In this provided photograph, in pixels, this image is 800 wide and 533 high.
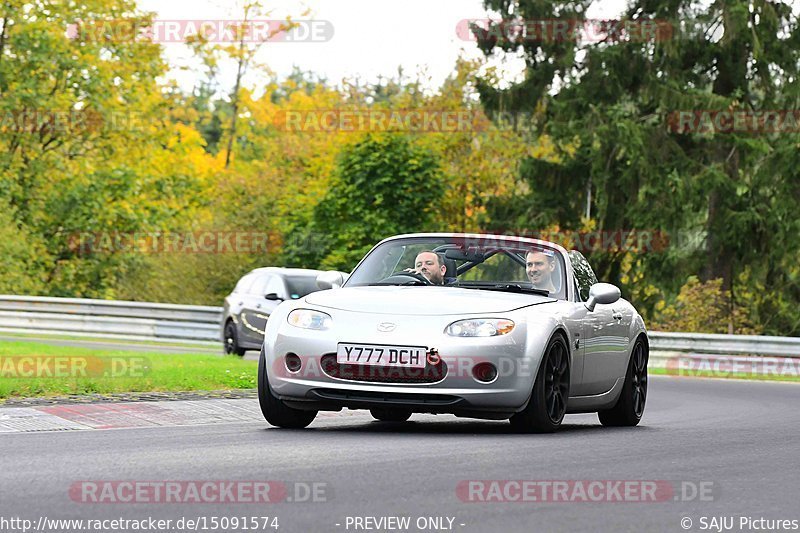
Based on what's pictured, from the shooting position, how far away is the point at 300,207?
52.2 m

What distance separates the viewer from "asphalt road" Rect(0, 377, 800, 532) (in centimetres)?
701

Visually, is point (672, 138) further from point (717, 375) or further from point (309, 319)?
point (309, 319)

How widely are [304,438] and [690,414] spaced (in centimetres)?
603

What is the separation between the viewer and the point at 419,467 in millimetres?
8750

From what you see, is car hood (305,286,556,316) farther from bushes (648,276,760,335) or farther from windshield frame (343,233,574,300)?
bushes (648,276,760,335)

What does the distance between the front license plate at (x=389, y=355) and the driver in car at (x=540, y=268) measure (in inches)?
72.2

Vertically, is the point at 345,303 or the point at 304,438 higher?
the point at 345,303

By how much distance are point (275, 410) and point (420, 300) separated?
1.42 m

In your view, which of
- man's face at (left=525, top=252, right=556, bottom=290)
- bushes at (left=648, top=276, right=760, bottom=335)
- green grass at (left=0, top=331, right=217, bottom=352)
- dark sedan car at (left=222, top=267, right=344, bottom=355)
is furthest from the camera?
bushes at (left=648, top=276, right=760, bottom=335)

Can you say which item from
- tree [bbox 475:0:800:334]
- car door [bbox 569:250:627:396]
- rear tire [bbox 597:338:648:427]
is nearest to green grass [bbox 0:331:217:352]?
tree [bbox 475:0:800:334]

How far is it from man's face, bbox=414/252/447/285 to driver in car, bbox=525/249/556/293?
2.30 ft

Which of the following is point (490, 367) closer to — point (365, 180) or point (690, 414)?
point (690, 414)

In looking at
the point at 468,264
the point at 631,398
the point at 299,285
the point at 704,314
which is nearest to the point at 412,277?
the point at 468,264

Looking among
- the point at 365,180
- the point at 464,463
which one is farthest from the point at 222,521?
the point at 365,180
